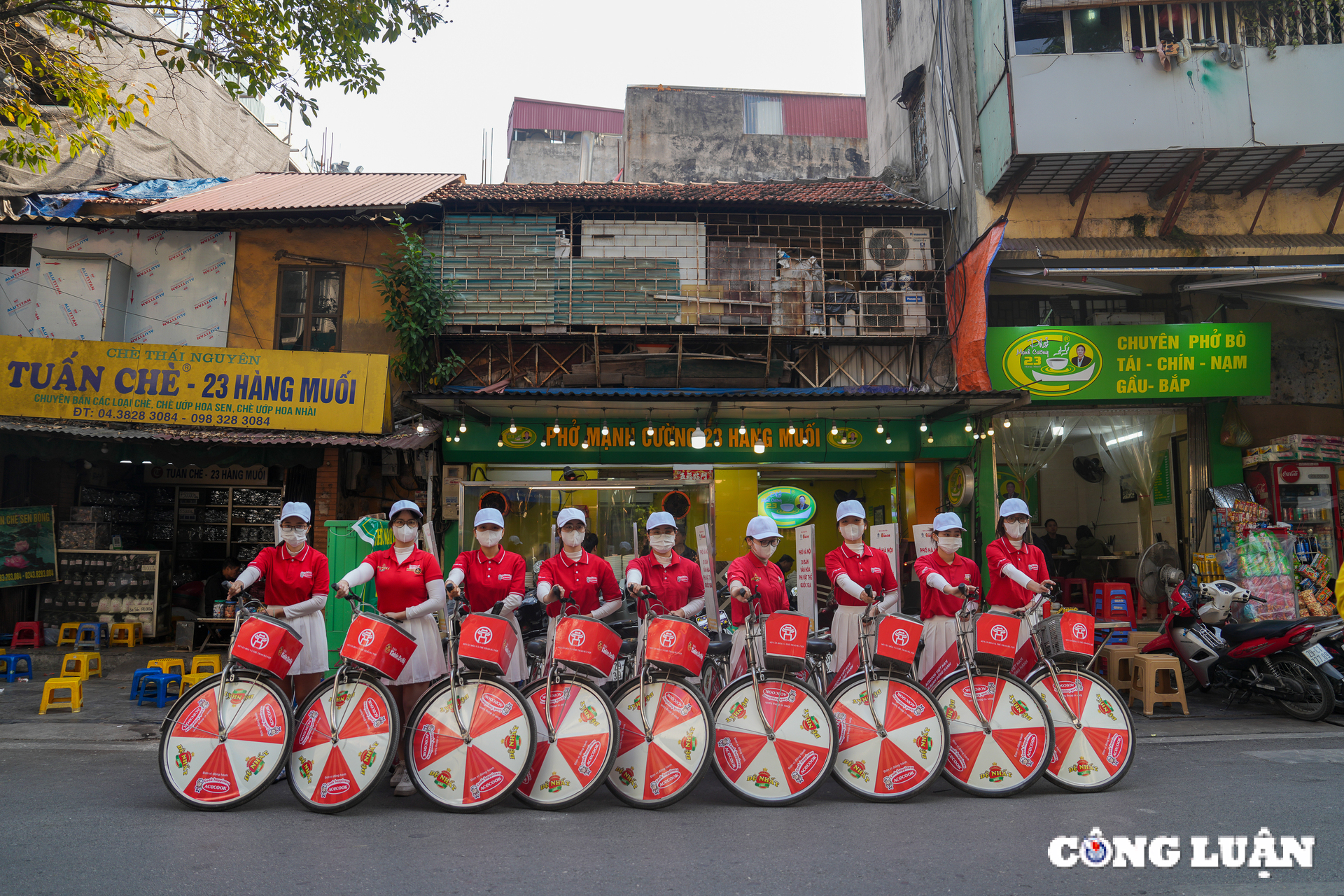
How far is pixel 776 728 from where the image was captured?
509cm

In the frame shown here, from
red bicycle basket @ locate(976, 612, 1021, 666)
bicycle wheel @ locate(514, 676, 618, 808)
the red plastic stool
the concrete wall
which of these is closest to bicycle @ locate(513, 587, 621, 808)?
bicycle wheel @ locate(514, 676, 618, 808)

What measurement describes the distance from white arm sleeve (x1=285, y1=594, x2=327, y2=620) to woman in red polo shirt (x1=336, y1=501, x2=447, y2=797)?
400 mm

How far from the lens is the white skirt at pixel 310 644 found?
5781 mm

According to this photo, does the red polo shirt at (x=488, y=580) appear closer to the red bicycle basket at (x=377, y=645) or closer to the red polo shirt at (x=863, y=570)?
the red bicycle basket at (x=377, y=645)

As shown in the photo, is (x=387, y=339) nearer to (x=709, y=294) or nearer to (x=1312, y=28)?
(x=709, y=294)

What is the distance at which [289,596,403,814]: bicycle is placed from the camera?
4.93 m

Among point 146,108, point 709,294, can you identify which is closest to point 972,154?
point 709,294

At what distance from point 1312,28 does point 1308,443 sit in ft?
17.3

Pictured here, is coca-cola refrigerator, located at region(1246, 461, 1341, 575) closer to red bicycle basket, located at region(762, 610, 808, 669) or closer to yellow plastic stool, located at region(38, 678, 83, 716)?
red bicycle basket, located at region(762, 610, 808, 669)

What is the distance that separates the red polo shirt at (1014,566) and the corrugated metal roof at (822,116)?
2139cm

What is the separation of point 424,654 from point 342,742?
0.82 m

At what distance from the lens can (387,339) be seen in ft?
40.1

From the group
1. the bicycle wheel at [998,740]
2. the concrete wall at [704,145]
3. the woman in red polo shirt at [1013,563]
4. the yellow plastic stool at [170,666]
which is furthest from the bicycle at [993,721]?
the concrete wall at [704,145]

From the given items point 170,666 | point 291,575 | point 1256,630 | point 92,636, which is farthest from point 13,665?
point 1256,630
